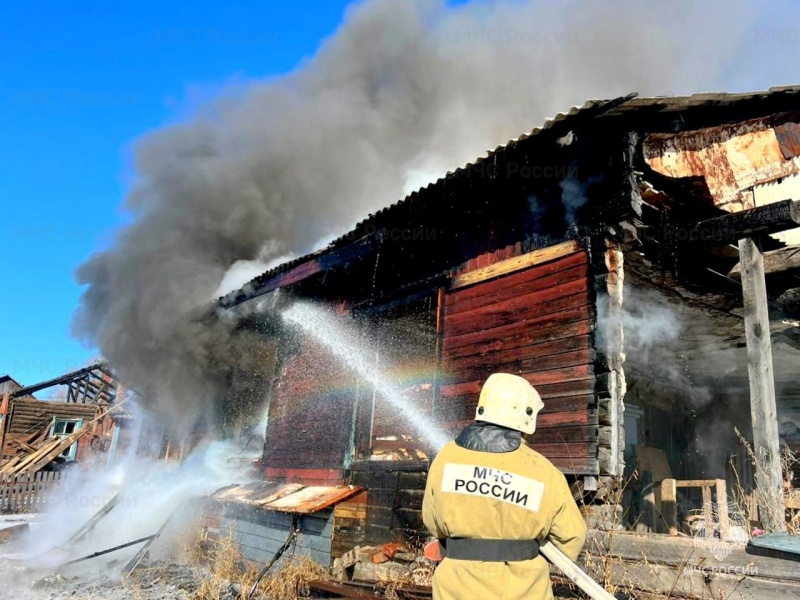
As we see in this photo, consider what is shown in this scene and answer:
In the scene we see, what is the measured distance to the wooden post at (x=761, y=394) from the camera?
170 inches

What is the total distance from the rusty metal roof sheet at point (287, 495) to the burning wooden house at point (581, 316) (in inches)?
1.9

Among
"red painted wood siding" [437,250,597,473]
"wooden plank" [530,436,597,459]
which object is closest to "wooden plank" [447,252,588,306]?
"red painted wood siding" [437,250,597,473]

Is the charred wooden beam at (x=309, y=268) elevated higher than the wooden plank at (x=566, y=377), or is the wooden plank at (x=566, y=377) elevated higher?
the charred wooden beam at (x=309, y=268)

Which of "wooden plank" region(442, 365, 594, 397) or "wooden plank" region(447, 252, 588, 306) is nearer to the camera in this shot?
"wooden plank" region(442, 365, 594, 397)

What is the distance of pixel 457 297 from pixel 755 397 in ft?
12.4

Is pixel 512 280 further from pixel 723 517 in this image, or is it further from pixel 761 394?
pixel 723 517

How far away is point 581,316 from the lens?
6.02 meters

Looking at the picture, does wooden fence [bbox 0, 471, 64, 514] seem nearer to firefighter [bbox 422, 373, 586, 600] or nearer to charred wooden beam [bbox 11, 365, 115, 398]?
charred wooden beam [bbox 11, 365, 115, 398]

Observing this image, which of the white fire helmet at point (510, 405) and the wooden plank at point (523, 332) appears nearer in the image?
the white fire helmet at point (510, 405)

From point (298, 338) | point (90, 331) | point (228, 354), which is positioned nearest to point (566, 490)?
point (298, 338)

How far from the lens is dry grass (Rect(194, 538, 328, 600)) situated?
6.71m

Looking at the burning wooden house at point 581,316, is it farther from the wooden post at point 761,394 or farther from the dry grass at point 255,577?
the dry grass at point 255,577

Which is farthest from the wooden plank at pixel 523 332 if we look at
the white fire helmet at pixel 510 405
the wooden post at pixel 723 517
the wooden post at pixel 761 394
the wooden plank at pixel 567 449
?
the white fire helmet at pixel 510 405

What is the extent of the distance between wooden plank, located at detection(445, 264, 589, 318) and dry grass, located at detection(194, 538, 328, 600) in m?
3.68
